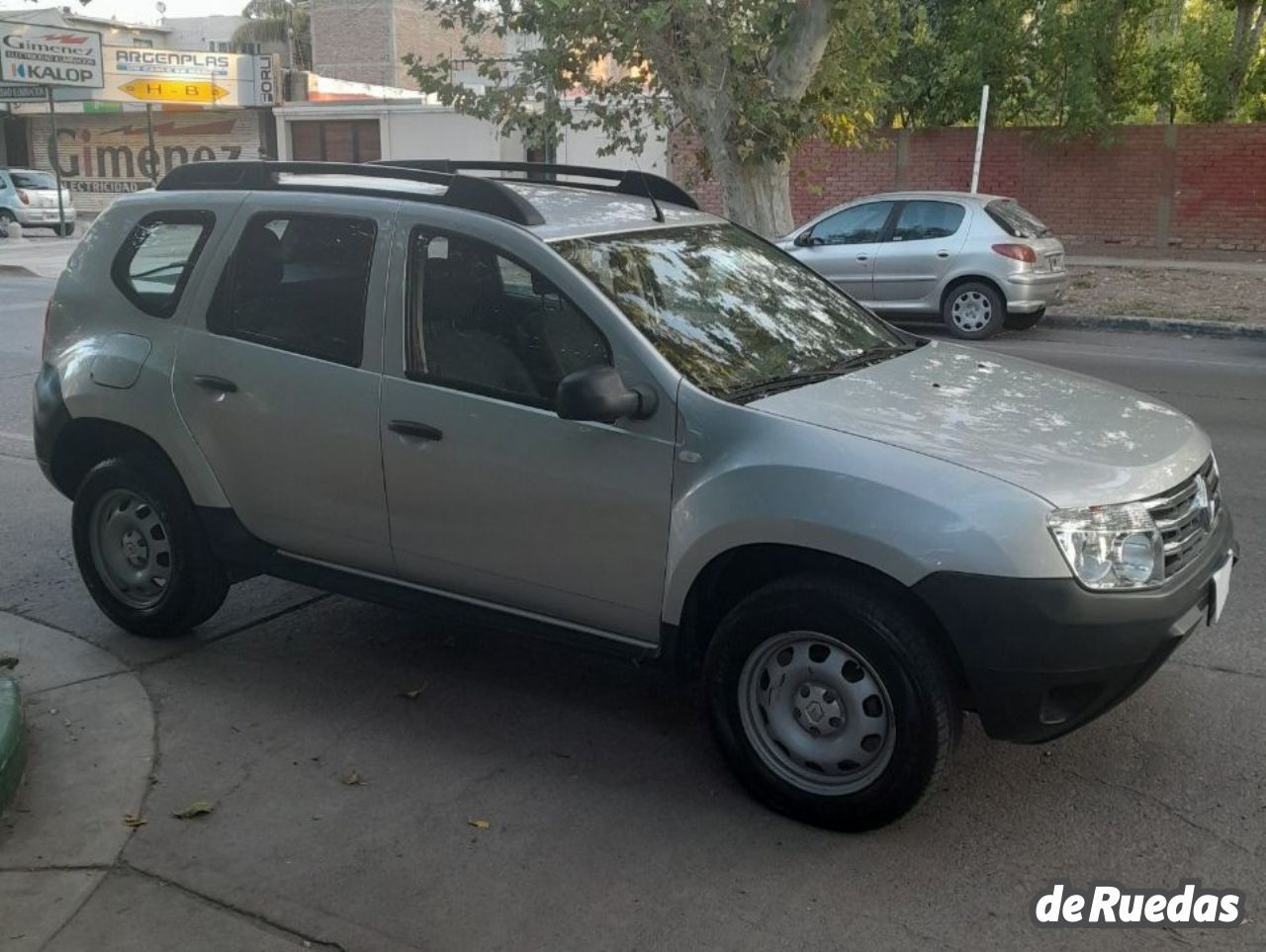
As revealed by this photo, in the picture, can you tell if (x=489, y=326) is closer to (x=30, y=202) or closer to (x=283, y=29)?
(x=30, y=202)

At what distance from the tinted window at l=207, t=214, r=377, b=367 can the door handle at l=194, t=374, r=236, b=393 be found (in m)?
0.18

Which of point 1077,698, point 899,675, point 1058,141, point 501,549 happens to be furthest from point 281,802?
point 1058,141

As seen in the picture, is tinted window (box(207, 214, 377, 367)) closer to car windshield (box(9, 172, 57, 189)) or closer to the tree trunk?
the tree trunk

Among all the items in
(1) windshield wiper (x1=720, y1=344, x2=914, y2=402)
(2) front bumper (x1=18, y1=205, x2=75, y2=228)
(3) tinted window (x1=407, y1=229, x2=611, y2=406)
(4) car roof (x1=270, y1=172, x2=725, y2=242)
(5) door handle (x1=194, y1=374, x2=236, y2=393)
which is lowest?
(2) front bumper (x1=18, y1=205, x2=75, y2=228)

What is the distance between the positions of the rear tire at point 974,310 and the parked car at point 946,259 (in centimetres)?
1

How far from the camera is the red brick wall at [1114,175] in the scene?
22234mm

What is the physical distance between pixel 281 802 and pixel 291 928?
707 mm

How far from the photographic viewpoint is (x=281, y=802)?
160 inches

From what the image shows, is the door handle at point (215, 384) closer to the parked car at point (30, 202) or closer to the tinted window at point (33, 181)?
the parked car at point (30, 202)

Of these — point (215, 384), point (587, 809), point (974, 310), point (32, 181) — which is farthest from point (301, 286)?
point (32, 181)

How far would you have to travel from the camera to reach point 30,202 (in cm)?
3125

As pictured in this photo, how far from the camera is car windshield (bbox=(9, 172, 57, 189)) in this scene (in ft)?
103

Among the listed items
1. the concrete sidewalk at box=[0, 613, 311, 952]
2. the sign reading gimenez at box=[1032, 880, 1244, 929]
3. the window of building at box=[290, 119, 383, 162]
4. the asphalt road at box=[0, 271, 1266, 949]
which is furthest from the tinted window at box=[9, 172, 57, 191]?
the sign reading gimenez at box=[1032, 880, 1244, 929]

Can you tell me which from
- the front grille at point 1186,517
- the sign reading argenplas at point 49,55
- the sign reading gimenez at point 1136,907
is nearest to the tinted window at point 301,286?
the front grille at point 1186,517
